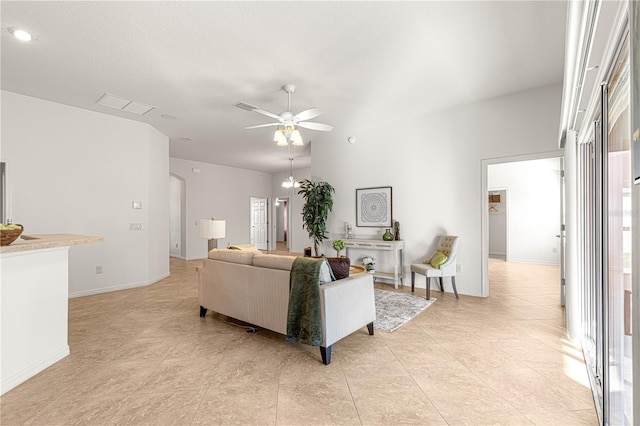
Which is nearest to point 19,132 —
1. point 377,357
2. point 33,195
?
point 33,195

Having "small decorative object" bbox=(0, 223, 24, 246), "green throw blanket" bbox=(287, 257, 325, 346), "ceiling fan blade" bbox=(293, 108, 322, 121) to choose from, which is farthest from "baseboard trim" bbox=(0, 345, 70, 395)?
"ceiling fan blade" bbox=(293, 108, 322, 121)

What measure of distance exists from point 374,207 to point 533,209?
4.69 meters

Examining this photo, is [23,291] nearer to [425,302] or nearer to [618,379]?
[618,379]

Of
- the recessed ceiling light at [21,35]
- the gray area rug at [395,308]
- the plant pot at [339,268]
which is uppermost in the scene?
the recessed ceiling light at [21,35]

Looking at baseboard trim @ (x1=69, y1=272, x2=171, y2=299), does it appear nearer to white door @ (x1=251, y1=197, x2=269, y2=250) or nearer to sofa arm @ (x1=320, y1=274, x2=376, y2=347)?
sofa arm @ (x1=320, y1=274, x2=376, y2=347)

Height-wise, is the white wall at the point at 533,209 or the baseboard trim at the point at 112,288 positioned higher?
the white wall at the point at 533,209

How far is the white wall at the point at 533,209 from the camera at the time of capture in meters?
7.06

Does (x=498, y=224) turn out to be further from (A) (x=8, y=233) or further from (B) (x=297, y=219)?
(A) (x=8, y=233)

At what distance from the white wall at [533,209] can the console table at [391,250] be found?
4346 millimetres

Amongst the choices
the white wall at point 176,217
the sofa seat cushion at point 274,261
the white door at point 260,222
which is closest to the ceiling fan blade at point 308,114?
the sofa seat cushion at point 274,261

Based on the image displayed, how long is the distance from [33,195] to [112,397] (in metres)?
3.58

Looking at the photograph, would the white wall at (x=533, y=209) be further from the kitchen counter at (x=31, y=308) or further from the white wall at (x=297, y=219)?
the kitchen counter at (x=31, y=308)

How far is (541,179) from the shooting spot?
23.8 feet

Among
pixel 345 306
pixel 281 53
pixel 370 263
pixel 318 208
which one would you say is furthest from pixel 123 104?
pixel 370 263
